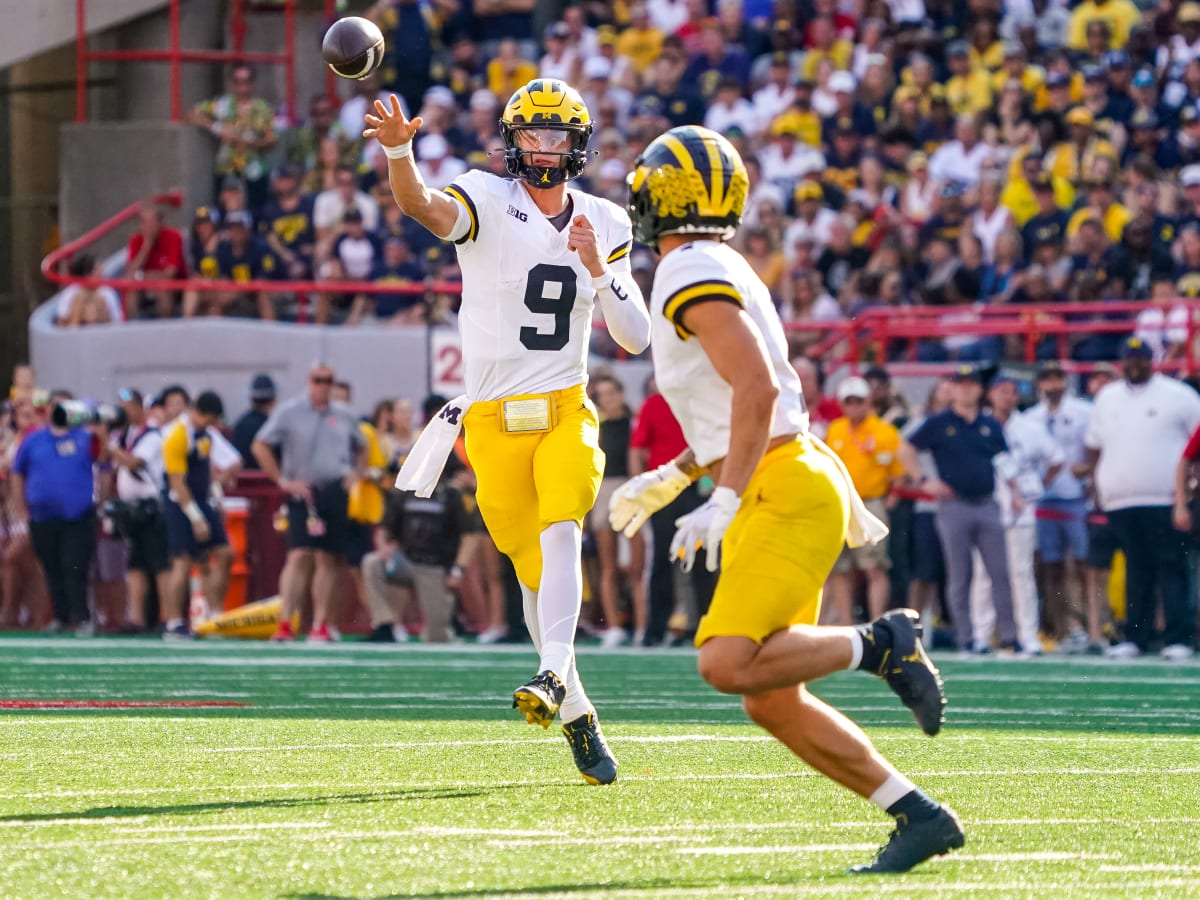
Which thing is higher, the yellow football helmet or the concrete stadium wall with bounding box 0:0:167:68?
the concrete stadium wall with bounding box 0:0:167:68

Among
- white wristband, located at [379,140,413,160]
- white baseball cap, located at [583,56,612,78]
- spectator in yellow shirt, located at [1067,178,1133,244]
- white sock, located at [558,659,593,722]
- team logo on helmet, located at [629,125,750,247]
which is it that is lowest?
white sock, located at [558,659,593,722]

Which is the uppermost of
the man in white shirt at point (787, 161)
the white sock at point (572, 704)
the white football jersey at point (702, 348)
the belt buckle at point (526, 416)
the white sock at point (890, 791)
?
the man in white shirt at point (787, 161)

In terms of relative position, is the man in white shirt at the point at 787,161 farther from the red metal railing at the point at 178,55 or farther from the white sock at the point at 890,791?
the white sock at the point at 890,791

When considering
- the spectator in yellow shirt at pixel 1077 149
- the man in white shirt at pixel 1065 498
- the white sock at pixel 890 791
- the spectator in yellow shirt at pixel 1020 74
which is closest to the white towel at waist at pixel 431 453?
the white sock at pixel 890 791

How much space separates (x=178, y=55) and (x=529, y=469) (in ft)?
50.7

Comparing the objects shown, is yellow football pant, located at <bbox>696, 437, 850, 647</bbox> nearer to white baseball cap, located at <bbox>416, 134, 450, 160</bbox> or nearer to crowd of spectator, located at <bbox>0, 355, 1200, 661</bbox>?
crowd of spectator, located at <bbox>0, 355, 1200, 661</bbox>

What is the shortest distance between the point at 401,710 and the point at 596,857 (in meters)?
4.07

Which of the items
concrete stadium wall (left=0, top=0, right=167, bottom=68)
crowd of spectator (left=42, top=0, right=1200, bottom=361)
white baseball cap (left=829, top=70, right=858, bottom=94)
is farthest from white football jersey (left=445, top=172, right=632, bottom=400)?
concrete stadium wall (left=0, top=0, right=167, bottom=68)

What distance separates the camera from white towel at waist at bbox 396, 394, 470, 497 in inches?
273

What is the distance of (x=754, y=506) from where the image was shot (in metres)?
4.89

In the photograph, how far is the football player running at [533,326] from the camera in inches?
265

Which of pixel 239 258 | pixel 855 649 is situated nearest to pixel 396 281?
pixel 239 258

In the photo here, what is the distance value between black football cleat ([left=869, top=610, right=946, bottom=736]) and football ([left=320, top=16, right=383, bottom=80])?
3266 mm

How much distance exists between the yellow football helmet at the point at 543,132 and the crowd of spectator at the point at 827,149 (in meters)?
8.55
